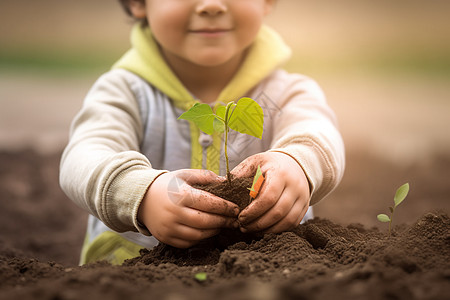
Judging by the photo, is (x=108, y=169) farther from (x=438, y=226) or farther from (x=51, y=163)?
(x=51, y=163)

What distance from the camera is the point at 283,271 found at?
2.79ft

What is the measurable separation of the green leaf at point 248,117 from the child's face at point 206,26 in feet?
1.72

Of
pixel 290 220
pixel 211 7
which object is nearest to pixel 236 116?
pixel 290 220

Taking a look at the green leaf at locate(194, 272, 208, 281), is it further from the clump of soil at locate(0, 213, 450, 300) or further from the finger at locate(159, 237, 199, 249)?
the finger at locate(159, 237, 199, 249)

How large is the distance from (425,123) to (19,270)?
3843 mm

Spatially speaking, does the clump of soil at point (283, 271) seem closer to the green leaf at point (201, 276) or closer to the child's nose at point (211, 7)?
the green leaf at point (201, 276)

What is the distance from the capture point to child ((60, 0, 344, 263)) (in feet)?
3.45

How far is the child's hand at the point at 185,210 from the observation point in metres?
1.02

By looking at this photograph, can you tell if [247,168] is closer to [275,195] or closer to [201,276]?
[275,195]

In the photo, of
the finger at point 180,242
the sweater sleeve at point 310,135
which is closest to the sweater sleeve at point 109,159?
the finger at point 180,242

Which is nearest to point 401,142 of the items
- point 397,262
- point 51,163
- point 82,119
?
point 51,163

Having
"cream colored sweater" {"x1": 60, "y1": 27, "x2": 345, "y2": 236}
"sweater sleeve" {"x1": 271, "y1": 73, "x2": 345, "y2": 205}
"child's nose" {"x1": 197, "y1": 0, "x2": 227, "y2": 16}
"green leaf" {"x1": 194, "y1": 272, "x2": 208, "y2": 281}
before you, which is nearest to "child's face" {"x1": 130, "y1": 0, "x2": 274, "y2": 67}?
"child's nose" {"x1": 197, "y1": 0, "x2": 227, "y2": 16}

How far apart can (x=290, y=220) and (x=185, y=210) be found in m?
0.22

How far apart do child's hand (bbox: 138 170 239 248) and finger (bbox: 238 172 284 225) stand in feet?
0.09
